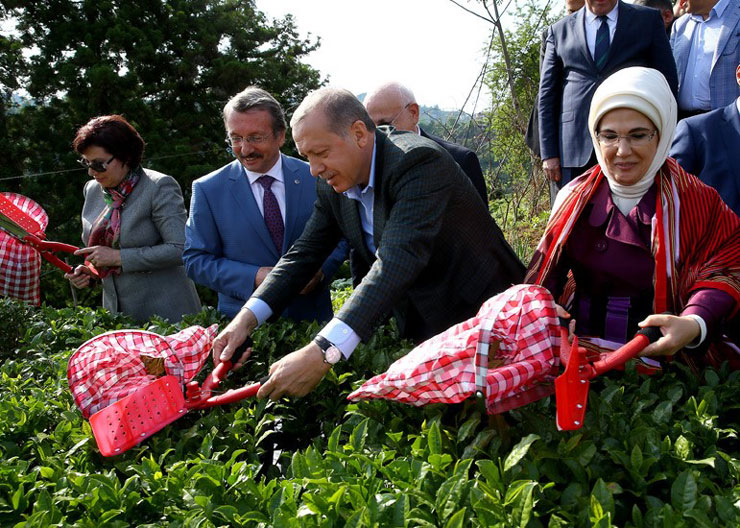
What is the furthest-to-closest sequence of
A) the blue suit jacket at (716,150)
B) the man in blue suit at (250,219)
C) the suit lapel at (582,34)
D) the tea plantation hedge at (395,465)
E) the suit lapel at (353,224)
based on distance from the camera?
the suit lapel at (582,34) → the man in blue suit at (250,219) → the blue suit jacket at (716,150) → the suit lapel at (353,224) → the tea plantation hedge at (395,465)

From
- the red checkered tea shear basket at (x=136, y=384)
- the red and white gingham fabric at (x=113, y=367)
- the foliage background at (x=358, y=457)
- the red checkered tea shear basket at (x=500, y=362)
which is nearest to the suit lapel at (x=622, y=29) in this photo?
the foliage background at (x=358, y=457)

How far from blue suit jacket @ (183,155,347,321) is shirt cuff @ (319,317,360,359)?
132 centimetres

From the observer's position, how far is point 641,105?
222 centimetres

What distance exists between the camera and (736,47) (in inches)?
159

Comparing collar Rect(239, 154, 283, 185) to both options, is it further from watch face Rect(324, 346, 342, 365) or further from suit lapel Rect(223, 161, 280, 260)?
watch face Rect(324, 346, 342, 365)

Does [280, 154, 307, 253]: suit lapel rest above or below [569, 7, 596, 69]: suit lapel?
below

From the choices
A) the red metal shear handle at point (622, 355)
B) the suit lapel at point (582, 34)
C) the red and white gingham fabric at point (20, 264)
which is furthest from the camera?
the suit lapel at point (582, 34)

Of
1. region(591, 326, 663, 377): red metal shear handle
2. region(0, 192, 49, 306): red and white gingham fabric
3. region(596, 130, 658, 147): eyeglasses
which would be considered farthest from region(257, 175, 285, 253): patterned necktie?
region(591, 326, 663, 377): red metal shear handle

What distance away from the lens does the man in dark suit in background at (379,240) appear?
2189mm

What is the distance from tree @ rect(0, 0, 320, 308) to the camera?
10859 mm

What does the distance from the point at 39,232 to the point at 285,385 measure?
2.84m

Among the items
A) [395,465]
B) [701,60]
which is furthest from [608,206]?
[701,60]

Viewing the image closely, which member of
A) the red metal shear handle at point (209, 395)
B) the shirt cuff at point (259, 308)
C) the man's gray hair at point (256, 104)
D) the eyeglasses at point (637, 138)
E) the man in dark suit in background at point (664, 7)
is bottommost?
the red metal shear handle at point (209, 395)

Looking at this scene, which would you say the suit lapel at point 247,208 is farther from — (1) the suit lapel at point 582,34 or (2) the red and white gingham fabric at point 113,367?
(1) the suit lapel at point 582,34
